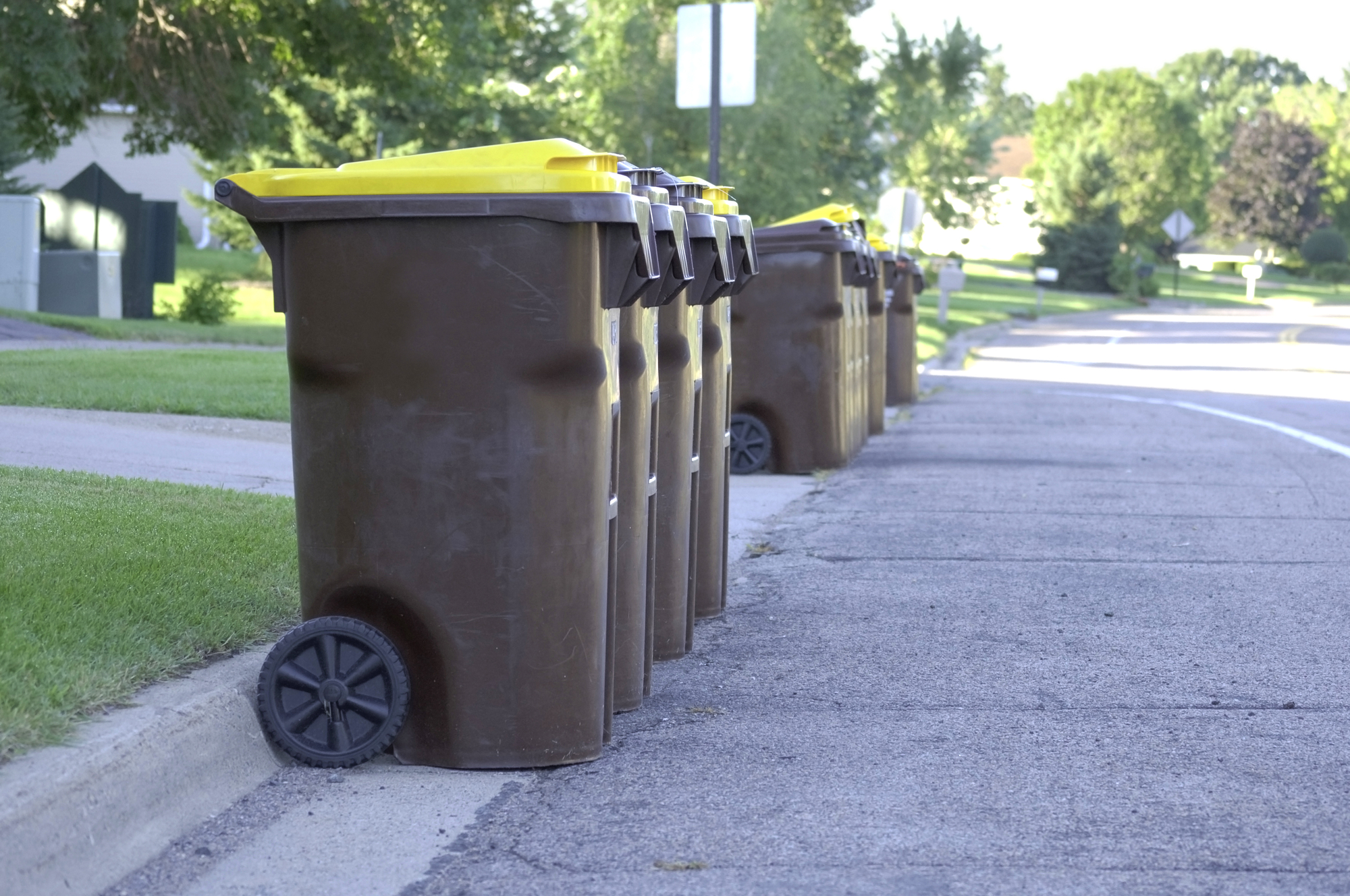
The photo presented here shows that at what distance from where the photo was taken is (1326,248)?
7388 centimetres

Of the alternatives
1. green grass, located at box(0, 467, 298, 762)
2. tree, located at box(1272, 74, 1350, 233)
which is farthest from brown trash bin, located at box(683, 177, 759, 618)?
tree, located at box(1272, 74, 1350, 233)

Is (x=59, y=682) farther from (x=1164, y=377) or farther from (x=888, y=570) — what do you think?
(x=1164, y=377)

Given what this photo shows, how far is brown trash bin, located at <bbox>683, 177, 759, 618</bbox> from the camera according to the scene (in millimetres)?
5809

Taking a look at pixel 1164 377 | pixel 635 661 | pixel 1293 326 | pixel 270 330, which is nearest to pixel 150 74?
pixel 270 330

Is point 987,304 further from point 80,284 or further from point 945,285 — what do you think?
point 80,284

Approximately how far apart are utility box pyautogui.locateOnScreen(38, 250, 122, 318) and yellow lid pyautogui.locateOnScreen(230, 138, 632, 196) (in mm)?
15319

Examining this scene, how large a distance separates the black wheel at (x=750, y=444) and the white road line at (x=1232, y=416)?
Result: 4.18 metres

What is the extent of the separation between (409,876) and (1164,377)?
18.2 m

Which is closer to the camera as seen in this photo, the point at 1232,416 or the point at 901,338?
the point at 1232,416

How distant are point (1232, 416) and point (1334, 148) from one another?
70956 millimetres

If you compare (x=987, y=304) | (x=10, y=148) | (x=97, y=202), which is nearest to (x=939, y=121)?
(x=987, y=304)

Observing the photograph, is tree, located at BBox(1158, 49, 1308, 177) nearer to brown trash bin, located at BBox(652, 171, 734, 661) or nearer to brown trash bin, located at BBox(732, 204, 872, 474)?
brown trash bin, located at BBox(732, 204, 872, 474)

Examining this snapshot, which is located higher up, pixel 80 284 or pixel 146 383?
pixel 80 284

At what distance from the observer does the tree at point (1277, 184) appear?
81688mm
